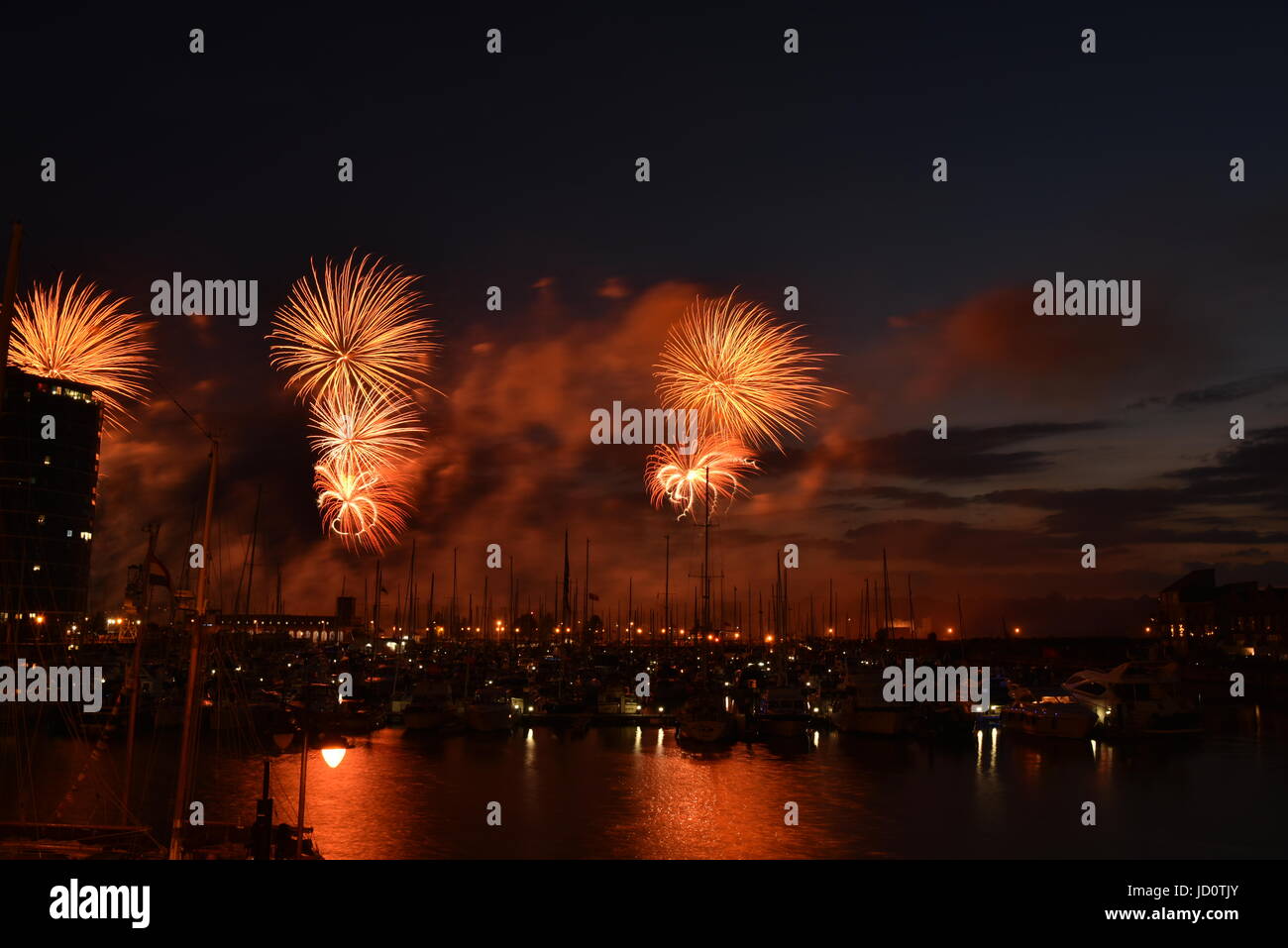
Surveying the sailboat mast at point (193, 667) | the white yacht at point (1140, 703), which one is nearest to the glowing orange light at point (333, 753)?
the sailboat mast at point (193, 667)

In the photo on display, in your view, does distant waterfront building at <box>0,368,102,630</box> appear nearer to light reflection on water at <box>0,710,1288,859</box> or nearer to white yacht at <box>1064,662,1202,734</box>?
light reflection on water at <box>0,710,1288,859</box>

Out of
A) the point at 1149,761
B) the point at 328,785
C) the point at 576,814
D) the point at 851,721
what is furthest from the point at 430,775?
the point at 1149,761

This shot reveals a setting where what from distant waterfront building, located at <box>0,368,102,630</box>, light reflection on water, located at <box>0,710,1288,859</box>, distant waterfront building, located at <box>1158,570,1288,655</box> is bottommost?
light reflection on water, located at <box>0,710,1288,859</box>

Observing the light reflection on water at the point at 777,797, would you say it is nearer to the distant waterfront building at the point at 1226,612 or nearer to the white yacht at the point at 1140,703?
the white yacht at the point at 1140,703

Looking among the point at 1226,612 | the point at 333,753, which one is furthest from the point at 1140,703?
the point at 1226,612

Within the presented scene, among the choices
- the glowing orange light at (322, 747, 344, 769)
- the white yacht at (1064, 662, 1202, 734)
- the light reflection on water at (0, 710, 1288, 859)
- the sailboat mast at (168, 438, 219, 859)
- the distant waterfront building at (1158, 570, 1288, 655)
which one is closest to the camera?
the glowing orange light at (322, 747, 344, 769)

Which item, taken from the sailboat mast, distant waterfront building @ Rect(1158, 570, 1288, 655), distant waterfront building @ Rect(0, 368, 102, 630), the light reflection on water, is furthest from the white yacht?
distant waterfront building @ Rect(0, 368, 102, 630)
